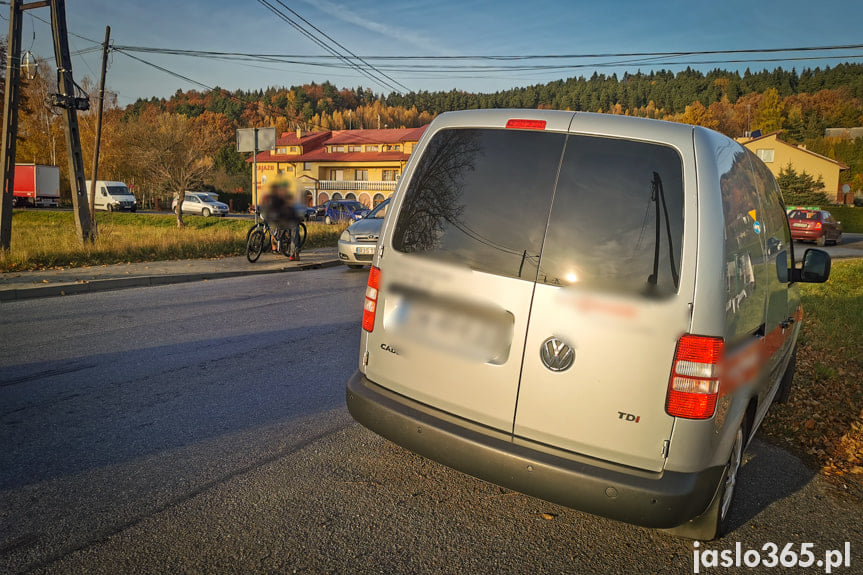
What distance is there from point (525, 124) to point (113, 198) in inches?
2074

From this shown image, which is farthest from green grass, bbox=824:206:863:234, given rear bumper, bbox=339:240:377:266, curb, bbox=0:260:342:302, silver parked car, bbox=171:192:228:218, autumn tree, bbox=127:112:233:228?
silver parked car, bbox=171:192:228:218

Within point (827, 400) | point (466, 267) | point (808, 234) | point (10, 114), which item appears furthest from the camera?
point (808, 234)

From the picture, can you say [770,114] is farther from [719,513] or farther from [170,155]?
[719,513]

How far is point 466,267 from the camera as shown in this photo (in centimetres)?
294

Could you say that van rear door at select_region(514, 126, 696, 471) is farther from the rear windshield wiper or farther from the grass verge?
the grass verge

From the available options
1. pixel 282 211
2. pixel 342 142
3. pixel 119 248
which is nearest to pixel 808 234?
pixel 282 211

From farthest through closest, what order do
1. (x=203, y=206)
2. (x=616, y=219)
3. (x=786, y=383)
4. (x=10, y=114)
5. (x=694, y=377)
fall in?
(x=203, y=206), (x=10, y=114), (x=786, y=383), (x=616, y=219), (x=694, y=377)

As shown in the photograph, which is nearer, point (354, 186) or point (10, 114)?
point (10, 114)

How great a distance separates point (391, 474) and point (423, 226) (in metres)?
1.49

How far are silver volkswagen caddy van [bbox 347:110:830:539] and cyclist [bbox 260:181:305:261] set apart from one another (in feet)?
38.5

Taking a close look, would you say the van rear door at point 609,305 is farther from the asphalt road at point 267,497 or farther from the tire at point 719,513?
the asphalt road at point 267,497

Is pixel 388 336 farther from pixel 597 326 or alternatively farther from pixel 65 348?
pixel 65 348

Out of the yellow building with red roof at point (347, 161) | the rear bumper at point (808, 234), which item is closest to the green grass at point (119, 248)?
the rear bumper at point (808, 234)

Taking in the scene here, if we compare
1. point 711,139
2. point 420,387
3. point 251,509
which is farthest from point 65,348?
point 711,139
